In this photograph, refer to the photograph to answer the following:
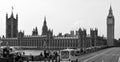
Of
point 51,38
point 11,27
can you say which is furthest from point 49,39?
point 11,27

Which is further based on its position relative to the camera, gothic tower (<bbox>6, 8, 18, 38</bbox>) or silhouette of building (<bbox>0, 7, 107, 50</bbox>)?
gothic tower (<bbox>6, 8, 18, 38</bbox>)

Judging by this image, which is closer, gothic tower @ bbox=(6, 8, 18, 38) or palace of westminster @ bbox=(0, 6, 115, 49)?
palace of westminster @ bbox=(0, 6, 115, 49)

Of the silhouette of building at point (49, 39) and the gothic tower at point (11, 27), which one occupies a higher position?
the gothic tower at point (11, 27)

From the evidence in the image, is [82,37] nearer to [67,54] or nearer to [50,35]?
[50,35]

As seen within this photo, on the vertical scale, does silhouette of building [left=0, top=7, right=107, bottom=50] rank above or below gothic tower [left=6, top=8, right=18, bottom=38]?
below

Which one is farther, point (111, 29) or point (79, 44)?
point (111, 29)

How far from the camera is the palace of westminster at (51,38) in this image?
133m

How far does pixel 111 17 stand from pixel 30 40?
62.0 metres

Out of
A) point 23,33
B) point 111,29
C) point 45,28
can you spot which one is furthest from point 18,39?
point 111,29

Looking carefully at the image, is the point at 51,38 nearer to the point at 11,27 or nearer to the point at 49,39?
the point at 49,39

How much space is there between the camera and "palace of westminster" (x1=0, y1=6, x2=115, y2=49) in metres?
133

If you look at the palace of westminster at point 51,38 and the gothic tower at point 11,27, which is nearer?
the palace of westminster at point 51,38

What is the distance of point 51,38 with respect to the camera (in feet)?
471

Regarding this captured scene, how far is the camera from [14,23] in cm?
16088
